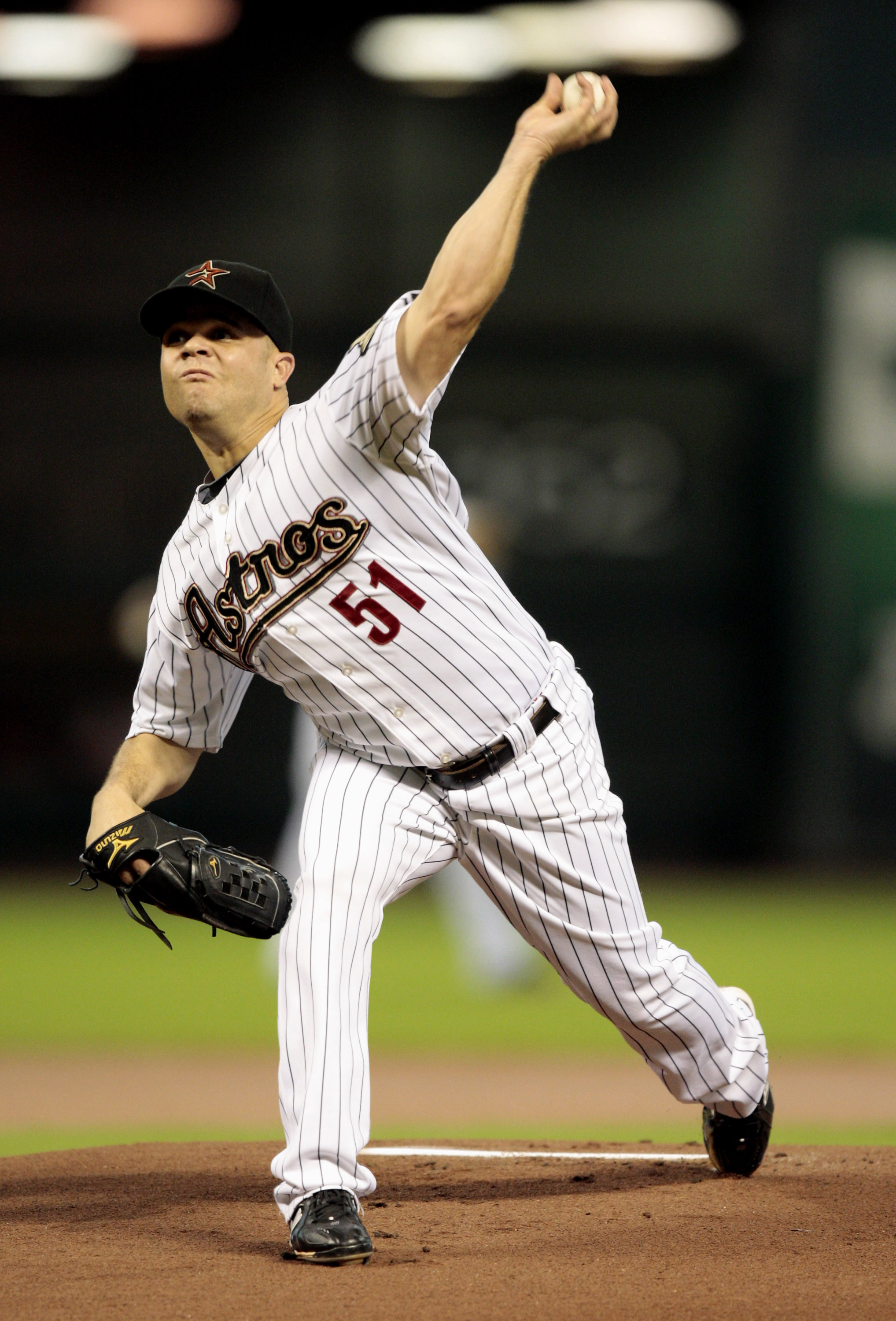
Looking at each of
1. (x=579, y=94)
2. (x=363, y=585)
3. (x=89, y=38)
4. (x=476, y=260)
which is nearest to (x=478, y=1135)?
(x=363, y=585)

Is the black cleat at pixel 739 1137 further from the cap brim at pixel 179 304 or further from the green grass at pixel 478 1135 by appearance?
the cap brim at pixel 179 304

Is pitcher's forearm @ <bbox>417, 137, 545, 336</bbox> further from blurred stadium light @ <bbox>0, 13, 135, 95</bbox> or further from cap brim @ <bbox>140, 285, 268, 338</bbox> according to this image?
blurred stadium light @ <bbox>0, 13, 135, 95</bbox>

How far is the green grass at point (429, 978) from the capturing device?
6266 mm

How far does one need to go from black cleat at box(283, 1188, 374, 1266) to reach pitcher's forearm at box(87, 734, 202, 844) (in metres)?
0.79

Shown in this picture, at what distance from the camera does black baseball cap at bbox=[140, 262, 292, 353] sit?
305 cm

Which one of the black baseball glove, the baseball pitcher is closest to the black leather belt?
the baseball pitcher

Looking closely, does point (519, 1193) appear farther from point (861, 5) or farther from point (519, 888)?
point (861, 5)

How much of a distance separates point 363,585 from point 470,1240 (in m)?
1.17

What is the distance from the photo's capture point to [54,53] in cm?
1160

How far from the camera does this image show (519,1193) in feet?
11.3

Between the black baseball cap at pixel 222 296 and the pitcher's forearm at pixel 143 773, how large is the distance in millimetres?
793

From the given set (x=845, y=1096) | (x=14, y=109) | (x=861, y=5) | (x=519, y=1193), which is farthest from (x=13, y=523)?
(x=519, y=1193)

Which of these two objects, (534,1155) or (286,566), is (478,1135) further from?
(286,566)

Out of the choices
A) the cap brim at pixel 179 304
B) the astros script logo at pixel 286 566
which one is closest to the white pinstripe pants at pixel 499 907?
the astros script logo at pixel 286 566
